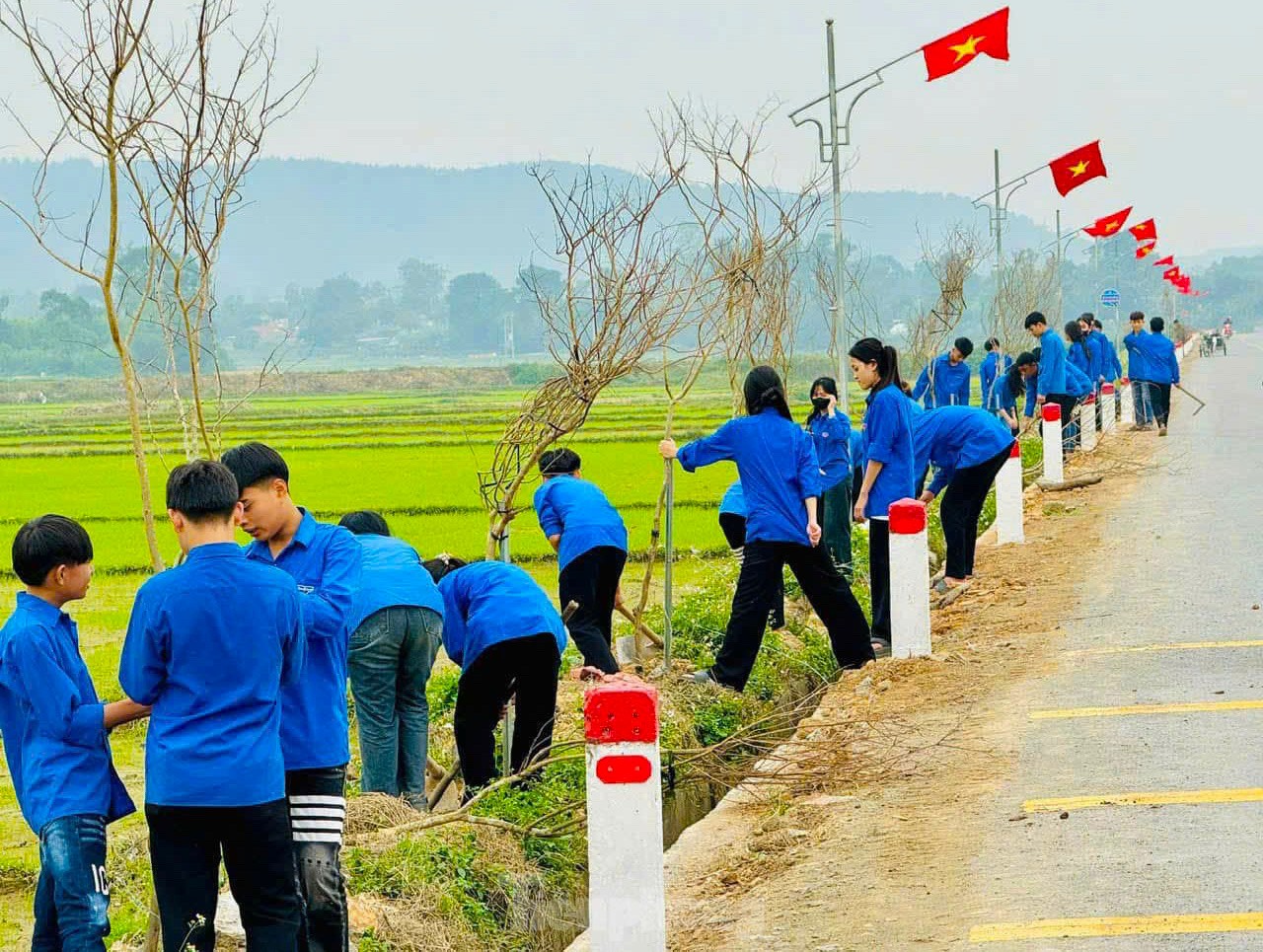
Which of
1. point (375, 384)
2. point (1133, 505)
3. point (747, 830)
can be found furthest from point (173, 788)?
point (375, 384)

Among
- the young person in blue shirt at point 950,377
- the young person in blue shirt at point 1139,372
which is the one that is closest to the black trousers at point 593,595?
the young person in blue shirt at point 950,377

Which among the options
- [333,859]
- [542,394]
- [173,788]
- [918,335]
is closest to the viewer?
[173,788]

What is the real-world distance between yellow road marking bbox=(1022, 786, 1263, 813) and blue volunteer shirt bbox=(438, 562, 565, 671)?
220cm

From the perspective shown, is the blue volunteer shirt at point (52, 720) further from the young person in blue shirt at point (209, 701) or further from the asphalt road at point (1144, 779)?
the asphalt road at point (1144, 779)

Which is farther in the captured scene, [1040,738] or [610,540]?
[610,540]

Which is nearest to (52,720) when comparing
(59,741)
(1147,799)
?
(59,741)

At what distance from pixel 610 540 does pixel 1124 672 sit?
2.85m

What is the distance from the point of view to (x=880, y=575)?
1087 centimetres

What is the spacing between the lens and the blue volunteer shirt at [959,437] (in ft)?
38.7

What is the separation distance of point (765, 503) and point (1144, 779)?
312 centimetres

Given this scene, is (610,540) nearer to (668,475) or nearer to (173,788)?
(668,475)

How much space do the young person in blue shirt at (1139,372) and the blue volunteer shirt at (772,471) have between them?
13.2m

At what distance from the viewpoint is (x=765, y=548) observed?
376 inches

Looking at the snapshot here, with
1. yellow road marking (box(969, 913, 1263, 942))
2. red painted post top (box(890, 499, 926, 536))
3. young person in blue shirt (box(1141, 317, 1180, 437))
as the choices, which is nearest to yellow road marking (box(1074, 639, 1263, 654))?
red painted post top (box(890, 499, 926, 536))
